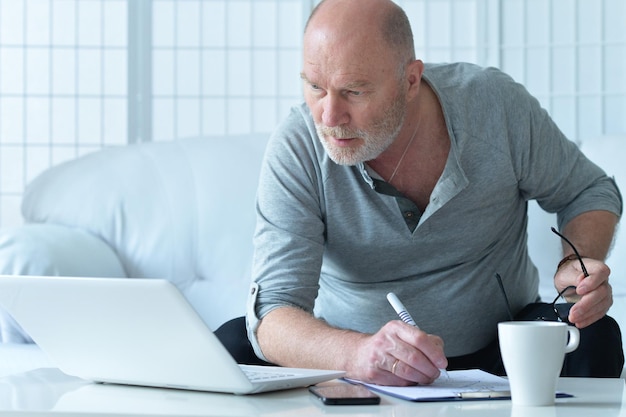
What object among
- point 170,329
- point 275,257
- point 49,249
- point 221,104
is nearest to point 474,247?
point 275,257

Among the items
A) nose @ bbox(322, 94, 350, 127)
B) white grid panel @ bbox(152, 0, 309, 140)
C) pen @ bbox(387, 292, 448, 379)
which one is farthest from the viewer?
white grid panel @ bbox(152, 0, 309, 140)

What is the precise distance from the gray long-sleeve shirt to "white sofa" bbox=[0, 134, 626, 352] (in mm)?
680

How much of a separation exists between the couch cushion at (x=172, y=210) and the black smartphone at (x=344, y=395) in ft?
4.80

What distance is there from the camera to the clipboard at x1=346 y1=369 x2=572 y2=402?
1.07 m

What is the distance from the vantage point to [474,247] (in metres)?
1.81

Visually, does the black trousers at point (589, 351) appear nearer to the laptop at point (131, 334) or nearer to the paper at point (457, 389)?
the paper at point (457, 389)

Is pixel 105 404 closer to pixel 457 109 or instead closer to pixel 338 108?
pixel 338 108

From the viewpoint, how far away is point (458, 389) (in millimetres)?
1129

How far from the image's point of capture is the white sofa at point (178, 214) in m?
2.57

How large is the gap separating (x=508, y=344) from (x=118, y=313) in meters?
0.43

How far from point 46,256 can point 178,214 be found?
1.53ft

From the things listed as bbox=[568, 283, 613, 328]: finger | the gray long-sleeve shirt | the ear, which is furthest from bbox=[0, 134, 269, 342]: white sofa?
bbox=[568, 283, 613, 328]: finger

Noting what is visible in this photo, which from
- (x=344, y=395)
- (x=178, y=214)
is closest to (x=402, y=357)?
(x=344, y=395)

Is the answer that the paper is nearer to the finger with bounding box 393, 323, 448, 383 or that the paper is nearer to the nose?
the finger with bounding box 393, 323, 448, 383
